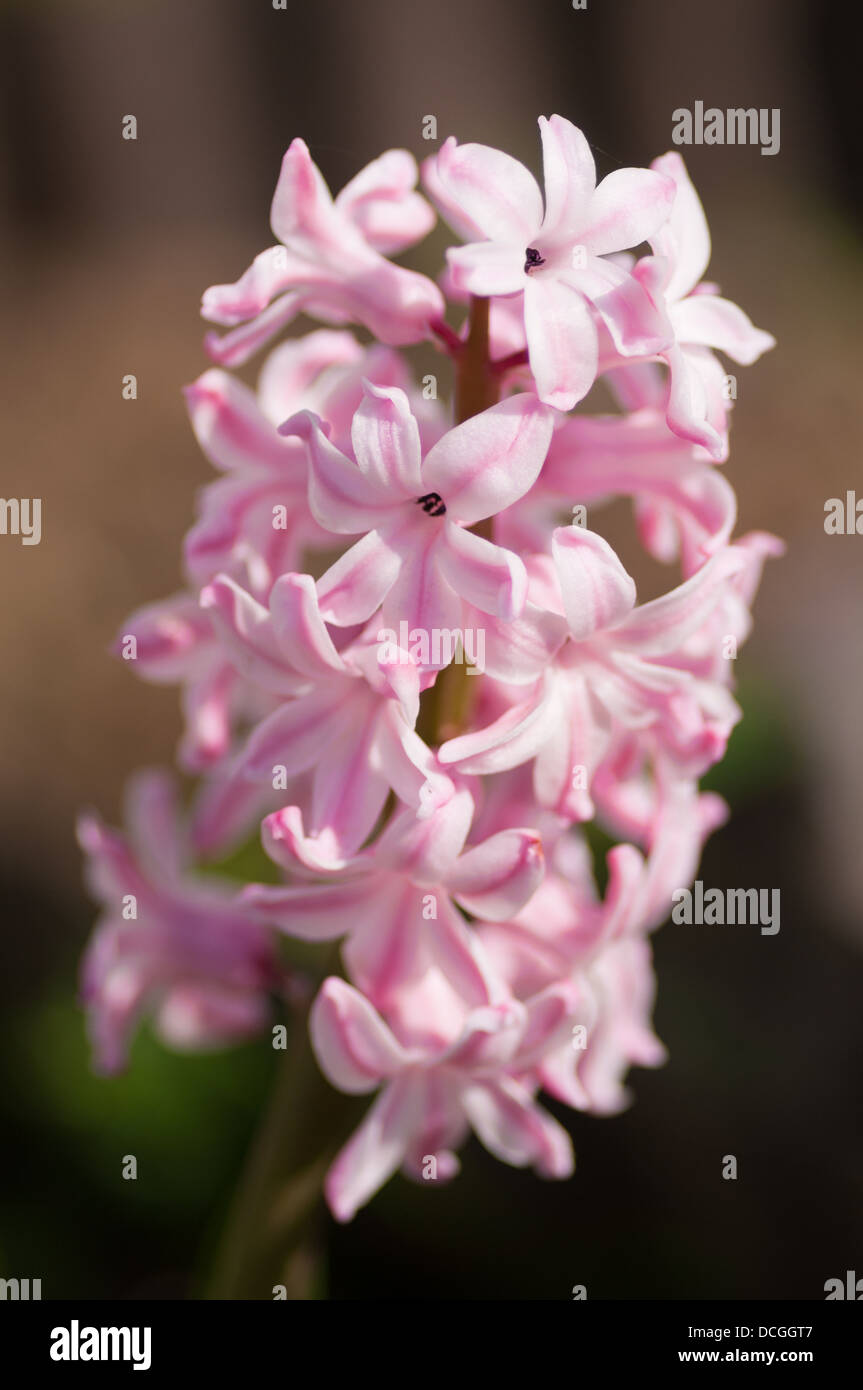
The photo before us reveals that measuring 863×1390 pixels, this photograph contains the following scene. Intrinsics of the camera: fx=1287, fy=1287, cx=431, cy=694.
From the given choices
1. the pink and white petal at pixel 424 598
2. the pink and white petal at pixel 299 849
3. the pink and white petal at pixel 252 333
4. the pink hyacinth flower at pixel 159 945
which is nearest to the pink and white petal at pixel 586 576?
the pink and white petal at pixel 424 598

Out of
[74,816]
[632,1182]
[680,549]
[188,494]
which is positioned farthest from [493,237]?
[188,494]

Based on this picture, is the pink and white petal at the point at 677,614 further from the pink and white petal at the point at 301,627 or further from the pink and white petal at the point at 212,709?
the pink and white petal at the point at 212,709

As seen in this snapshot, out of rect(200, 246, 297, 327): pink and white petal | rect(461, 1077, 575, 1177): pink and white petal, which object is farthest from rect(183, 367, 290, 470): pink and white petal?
rect(461, 1077, 575, 1177): pink and white petal

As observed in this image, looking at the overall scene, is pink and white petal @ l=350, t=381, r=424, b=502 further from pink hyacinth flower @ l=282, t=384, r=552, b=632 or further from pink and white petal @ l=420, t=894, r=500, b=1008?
pink and white petal @ l=420, t=894, r=500, b=1008

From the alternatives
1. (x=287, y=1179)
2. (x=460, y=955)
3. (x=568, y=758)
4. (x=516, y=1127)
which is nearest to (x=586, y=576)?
(x=568, y=758)

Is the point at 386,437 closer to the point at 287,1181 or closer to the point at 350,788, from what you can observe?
the point at 350,788

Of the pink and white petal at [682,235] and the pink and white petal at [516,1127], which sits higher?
the pink and white petal at [682,235]

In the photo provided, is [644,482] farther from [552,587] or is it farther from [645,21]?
[645,21]
